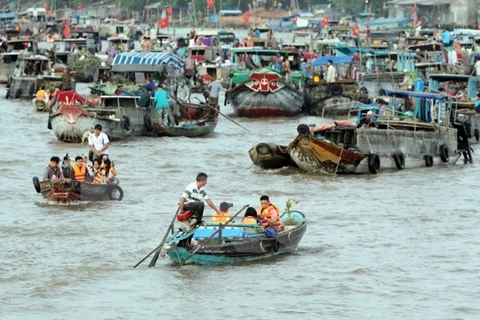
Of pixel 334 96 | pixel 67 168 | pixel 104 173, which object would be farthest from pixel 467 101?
pixel 67 168

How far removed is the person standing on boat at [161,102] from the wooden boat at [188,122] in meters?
0.19

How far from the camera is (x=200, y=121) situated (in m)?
39.1

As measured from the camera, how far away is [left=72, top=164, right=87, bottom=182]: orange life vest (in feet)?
84.3

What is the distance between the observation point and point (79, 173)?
2577cm

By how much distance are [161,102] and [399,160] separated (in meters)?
8.10

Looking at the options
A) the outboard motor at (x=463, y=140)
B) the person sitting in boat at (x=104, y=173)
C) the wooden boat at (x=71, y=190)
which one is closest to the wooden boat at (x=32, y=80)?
the outboard motor at (x=463, y=140)

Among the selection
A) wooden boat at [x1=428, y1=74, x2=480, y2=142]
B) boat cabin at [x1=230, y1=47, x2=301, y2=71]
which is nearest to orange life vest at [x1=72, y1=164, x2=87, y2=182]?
wooden boat at [x1=428, y1=74, x2=480, y2=142]

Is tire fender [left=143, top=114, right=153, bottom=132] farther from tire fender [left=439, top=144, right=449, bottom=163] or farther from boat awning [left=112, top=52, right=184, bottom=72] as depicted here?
tire fender [left=439, top=144, right=449, bottom=163]

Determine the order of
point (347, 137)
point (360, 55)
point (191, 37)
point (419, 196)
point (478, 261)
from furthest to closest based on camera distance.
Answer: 1. point (191, 37)
2. point (360, 55)
3. point (347, 137)
4. point (419, 196)
5. point (478, 261)

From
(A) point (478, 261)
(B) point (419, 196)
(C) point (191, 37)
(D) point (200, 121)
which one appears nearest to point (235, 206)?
(B) point (419, 196)

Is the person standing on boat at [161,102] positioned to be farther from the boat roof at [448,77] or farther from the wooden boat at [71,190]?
the wooden boat at [71,190]

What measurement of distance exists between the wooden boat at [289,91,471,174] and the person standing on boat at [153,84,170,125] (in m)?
6.12

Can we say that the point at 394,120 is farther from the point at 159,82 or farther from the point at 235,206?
the point at 159,82

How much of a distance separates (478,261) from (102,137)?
8378mm
